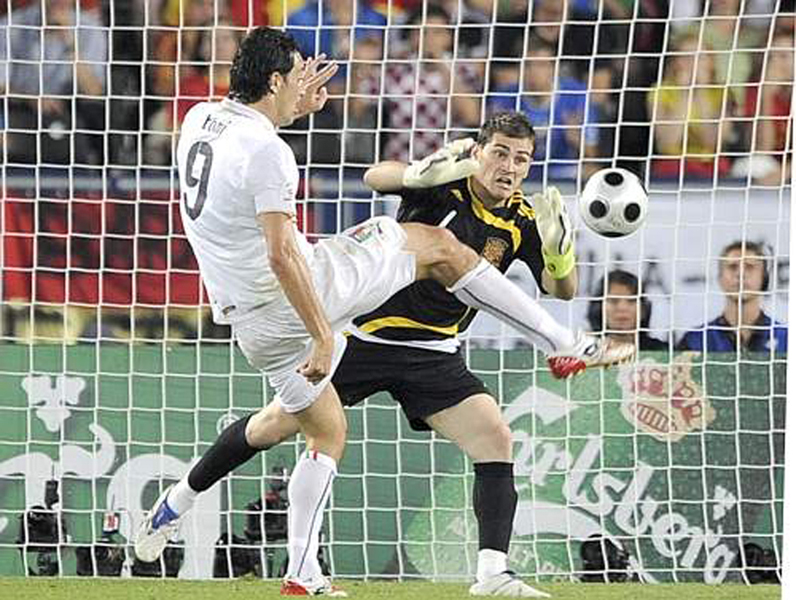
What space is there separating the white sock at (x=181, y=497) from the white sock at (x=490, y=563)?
1049 millimetres

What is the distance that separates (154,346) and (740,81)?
277cm

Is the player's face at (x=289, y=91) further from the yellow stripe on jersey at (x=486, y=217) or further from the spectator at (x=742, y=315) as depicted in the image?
the spectator at (x=742, y=315)

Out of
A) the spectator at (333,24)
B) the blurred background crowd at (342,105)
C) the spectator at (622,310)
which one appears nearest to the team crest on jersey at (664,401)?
the spectator at (622,310)

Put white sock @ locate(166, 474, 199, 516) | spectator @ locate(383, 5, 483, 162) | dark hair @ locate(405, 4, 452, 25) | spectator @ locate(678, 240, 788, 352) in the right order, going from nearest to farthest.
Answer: white sock @ locate(166, 474, 199, 516), spectator @ locate(678, 240, 788, 352), spectator @ locate(383, 5, 483, 162), dark hair @ locate(405, 4, 452, 25)

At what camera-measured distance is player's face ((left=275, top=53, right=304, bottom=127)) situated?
18.8 ft

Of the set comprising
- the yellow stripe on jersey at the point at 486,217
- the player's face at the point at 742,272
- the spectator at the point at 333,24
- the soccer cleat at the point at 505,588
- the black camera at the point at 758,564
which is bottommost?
the black camera at the point at 758,564

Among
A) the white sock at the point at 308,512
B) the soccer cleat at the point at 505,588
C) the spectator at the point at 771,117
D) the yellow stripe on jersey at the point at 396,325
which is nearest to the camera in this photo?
the white sock at the point at 308,512

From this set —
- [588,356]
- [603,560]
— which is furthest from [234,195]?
[603,560]

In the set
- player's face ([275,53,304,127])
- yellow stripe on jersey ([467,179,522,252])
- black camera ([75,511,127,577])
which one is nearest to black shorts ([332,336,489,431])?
yellow stripe on jersey ([467,179,522,252])

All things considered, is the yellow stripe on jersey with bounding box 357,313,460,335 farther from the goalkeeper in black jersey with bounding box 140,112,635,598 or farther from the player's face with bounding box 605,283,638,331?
the player's face with bounding box 605,283,638,331

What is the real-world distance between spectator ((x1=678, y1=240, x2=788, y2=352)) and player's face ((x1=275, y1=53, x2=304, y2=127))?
293 centimetres

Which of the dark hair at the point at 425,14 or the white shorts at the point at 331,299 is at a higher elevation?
the dark hair at the point at 425,14

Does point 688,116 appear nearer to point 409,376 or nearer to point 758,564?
point 758,564

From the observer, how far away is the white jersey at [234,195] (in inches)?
217
